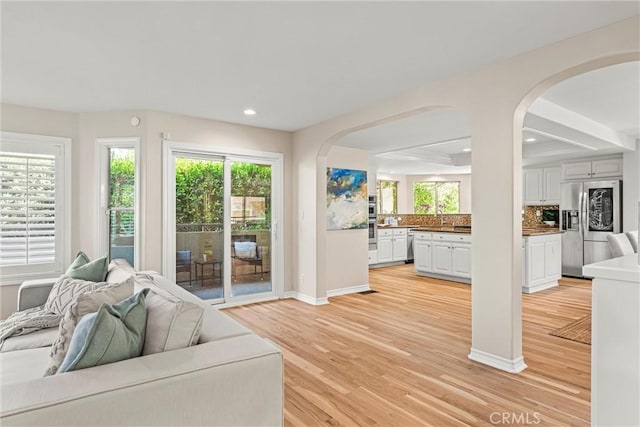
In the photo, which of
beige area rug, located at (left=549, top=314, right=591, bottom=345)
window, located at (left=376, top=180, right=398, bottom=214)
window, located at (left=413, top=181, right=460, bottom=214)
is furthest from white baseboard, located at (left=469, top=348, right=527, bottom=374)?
window, located at (left=413, top=181, right=460, bottom=214)

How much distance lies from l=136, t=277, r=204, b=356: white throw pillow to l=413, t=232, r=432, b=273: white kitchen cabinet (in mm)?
6002

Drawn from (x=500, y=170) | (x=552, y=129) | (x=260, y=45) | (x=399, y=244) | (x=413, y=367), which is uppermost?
(x=260, y=45)

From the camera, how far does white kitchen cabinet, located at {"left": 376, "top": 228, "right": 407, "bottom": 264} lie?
27.5 feet

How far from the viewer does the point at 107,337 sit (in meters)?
1.41

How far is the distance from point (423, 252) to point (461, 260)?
828 mm

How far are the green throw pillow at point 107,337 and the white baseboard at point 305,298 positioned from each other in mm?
3552

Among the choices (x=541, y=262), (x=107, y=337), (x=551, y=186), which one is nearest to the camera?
(x=107, y=337)

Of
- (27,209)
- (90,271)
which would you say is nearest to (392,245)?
(90,271)

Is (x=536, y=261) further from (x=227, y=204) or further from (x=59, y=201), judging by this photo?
(x=59, y=201)

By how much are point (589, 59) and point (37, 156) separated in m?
5.28

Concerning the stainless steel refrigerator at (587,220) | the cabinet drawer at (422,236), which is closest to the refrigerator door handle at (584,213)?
the stainless steel refrigerator at (587,220)

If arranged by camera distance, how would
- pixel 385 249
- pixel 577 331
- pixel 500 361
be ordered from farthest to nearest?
pixel 385 249
pixel 577 331
pixel 500 361

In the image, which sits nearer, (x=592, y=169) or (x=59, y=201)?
(x=59, y=201)

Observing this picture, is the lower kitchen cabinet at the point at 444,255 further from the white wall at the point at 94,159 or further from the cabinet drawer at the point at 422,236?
the white wall at the point at 94,159
